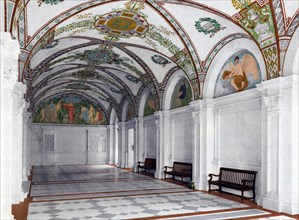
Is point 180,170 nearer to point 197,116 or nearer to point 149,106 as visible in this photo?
point 197,116

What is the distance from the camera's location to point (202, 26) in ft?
36.3

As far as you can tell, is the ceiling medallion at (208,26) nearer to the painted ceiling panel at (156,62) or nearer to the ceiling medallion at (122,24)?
the ceiling medallion at (122,24)

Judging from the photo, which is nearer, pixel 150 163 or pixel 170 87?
pixel 170 87

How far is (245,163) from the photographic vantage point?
11.3 m

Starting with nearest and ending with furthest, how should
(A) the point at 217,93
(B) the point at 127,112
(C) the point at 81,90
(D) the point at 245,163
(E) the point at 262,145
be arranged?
1. (E) the point at 262,145
2. (D) the point at 245,163
3. (A) the point at 217,93
4. (B) the point at 127,112
5. (C) the point at 81,90

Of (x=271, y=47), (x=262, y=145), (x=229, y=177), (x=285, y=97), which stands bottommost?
(x=229, y=177)

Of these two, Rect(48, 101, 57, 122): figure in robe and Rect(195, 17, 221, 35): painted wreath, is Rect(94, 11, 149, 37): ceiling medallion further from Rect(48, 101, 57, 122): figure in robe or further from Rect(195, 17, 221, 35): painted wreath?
Rect(48, 101, 57, 122): figure in robe

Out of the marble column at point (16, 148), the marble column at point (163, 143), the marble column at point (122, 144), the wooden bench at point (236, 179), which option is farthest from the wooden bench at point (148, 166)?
the marble column at point (16, 148)

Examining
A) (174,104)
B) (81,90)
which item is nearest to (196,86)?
(174,104)

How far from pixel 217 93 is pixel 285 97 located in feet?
13.4

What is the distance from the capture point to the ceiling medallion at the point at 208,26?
10.6 m

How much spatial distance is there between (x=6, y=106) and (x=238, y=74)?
8356mm

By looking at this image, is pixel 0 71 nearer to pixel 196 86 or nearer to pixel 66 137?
pixel 196 86

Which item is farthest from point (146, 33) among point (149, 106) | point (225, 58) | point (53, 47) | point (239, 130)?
point (149, 106)
